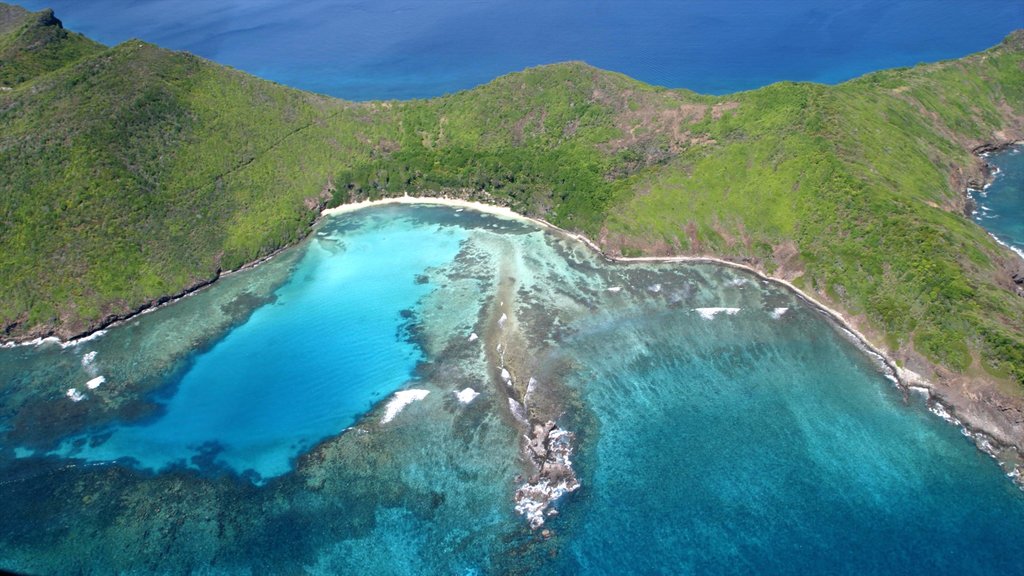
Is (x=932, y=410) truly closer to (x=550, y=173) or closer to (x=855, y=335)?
(x=855, y=335)

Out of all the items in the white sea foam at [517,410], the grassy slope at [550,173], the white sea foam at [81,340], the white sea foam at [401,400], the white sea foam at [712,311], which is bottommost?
the white sea foam at [81,340]

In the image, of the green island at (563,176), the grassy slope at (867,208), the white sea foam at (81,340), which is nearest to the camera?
the grassy slope at (867,208)

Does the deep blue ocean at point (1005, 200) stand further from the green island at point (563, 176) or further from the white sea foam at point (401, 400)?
the white sea foam at point (401, 400)

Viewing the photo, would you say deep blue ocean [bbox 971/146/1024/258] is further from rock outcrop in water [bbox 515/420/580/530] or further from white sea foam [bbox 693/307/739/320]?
rock outcrop in water [bbox 515/420/580/530]

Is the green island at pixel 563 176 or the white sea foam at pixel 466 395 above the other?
the green island at pixel 563 176

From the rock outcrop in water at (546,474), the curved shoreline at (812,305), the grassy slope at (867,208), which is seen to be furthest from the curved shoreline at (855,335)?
the rock outcrop in water at (546,474)

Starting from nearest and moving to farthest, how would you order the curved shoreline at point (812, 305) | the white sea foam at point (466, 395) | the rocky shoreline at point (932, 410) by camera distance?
1. the rocky shoreline at point (932, 410)
2. the curved shoreline at point (812, 305)
3. the white sea foam at point (466, 395)

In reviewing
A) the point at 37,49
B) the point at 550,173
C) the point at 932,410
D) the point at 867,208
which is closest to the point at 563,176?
the point at 550,173
